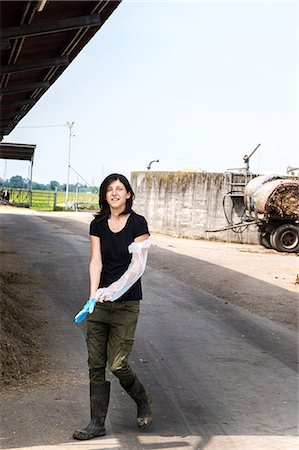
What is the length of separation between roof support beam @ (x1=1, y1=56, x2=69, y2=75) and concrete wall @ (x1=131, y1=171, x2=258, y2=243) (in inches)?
668

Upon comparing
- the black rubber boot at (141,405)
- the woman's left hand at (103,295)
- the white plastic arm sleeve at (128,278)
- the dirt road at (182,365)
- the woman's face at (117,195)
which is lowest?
the dirt road at (182,365)

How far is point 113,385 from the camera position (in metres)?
6.60

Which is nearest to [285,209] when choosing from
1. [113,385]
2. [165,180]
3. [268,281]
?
[165,180]

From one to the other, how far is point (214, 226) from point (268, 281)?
13174mm

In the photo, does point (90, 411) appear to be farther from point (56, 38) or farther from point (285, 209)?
point (285, 209)

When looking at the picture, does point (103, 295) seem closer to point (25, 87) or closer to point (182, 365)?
point (182, 365)

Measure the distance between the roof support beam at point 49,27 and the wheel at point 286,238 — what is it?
660 inches

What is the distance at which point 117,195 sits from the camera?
5410 millimetres

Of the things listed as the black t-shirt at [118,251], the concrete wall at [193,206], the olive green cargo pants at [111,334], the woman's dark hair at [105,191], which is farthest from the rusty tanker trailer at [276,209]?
the olive green cargo pants at [111,334]

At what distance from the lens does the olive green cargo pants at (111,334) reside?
207 inches

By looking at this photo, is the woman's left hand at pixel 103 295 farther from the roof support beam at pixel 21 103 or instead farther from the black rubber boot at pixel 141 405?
the roof support beam at pixel 21 103

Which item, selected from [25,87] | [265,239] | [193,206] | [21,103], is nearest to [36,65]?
[25,87]

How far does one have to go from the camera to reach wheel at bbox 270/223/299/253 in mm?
24828

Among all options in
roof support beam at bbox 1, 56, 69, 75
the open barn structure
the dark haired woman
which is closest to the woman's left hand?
the dark haired woman
